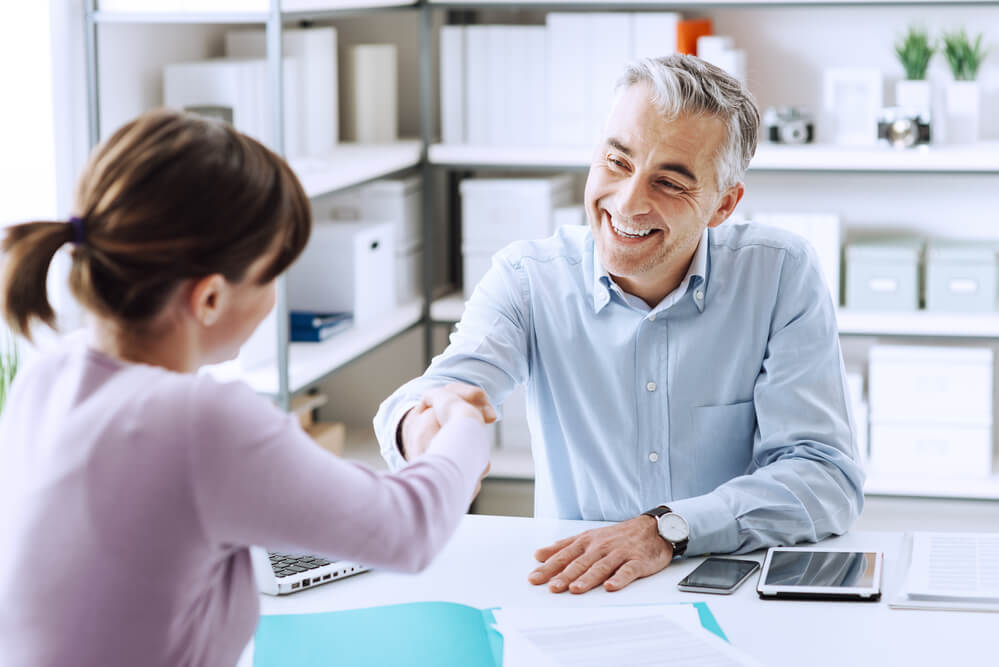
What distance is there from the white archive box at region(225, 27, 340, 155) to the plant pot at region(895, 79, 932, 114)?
4.74 ft

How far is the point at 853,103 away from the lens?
3.29 meters

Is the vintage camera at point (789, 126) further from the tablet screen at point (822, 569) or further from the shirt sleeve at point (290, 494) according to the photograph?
the shirt sleeve at point (290, 494)

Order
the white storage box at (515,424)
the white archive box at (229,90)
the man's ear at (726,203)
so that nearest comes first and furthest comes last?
1. the man's ear at (726,203)
2. the white archive box at (229,90)
3. the white storage box at (515,424)

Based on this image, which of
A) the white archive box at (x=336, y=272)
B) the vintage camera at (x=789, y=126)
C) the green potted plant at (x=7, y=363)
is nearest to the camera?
the green potted plant at (x=7, y=363)

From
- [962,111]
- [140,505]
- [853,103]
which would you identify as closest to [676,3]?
[853,103]

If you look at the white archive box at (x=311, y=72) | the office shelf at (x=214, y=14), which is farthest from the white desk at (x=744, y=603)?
the white archive box at (x=311, y=72)

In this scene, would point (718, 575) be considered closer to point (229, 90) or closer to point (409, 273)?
point (229, 90)

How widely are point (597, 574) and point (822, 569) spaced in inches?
10.4

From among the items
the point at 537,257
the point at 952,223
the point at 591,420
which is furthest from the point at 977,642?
the point at 952,223

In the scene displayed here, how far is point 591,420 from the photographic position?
1898 mm

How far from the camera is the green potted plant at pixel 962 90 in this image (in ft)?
10.5

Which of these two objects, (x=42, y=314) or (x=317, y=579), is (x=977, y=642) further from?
(x=42, y=314)

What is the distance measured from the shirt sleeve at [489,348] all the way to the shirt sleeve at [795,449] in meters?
0.34

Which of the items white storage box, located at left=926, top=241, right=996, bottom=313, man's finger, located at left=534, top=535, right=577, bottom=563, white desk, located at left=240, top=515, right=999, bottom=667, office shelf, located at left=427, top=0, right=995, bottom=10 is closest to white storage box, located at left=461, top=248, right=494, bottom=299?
office shelf, located at left=427, top=0, right=995, bottom=10
